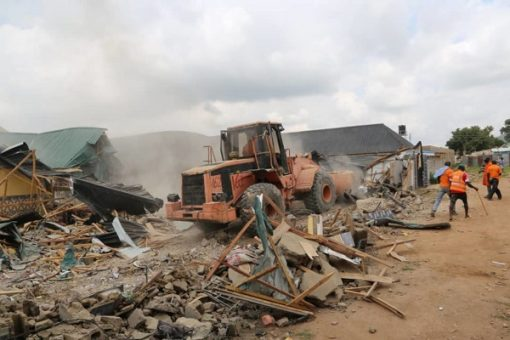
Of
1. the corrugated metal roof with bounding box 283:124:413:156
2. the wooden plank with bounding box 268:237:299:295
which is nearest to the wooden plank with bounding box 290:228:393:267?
the wooden plank with bounding box 268:237:299:295

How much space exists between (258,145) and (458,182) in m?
4.92

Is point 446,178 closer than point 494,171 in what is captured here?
Yes

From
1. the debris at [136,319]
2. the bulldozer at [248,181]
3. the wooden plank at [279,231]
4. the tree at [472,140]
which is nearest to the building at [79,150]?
the bulldozer at [248,181]

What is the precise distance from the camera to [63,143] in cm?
1825

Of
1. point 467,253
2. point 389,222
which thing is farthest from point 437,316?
point 389,222

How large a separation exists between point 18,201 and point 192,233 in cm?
611

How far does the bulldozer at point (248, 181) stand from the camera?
28.4 ft

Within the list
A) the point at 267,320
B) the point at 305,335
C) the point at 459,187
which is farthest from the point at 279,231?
the point at 459,187

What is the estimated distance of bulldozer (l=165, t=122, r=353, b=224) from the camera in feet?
28.4

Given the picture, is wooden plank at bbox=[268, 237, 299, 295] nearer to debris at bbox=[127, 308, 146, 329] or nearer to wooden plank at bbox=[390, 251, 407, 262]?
debris at bbox=[127, 308, 146, 329]

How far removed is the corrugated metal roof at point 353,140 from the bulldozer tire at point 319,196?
64.4 feet

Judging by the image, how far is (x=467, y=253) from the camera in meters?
7.04

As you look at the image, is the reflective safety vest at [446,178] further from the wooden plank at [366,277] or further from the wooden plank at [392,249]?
the wooden plank at [366,277]

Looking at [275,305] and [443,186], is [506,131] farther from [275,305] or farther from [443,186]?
[275,305]
